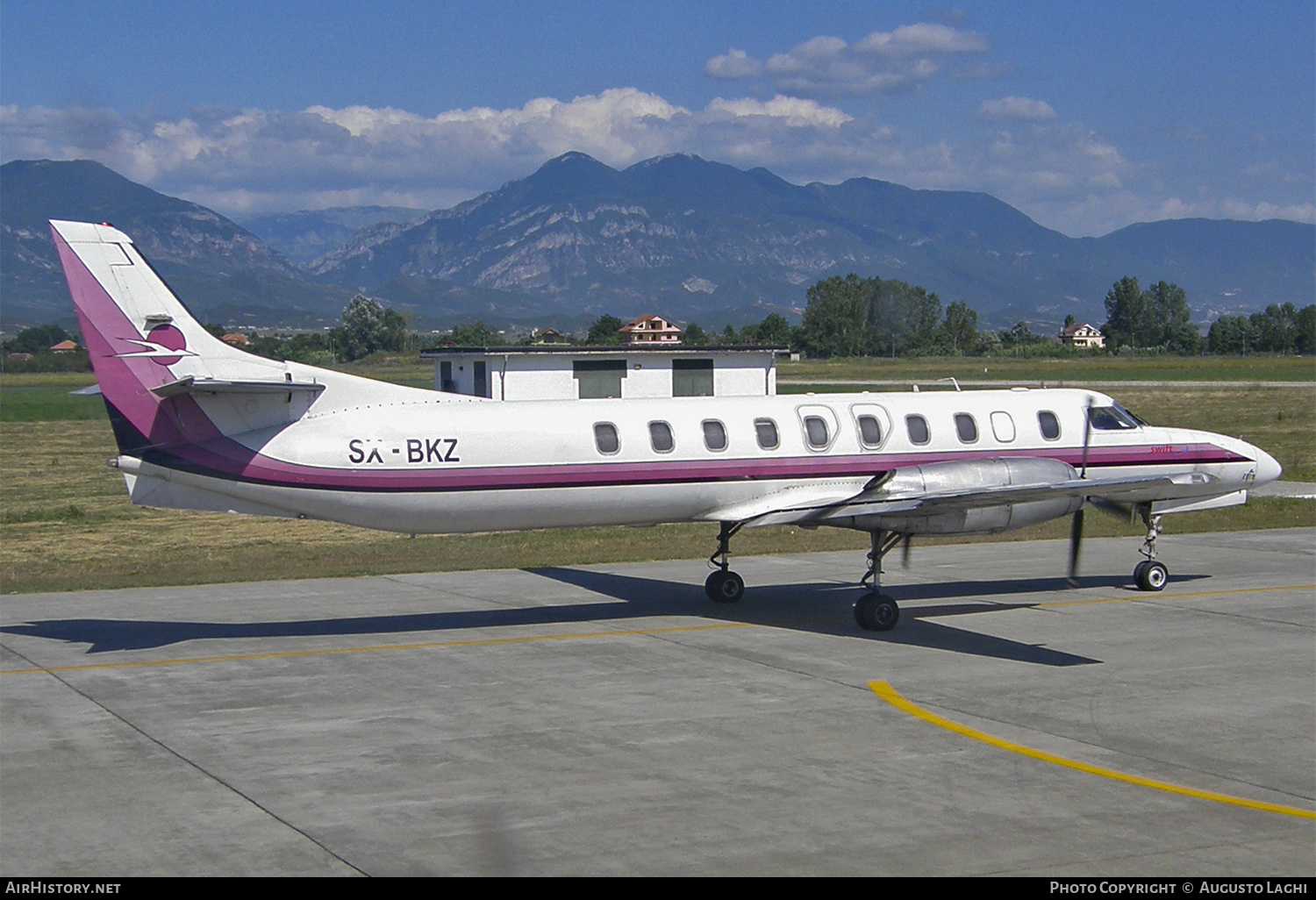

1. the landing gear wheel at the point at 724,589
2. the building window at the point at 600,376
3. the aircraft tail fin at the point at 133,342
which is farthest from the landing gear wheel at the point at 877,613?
the building window at the point at 600,376

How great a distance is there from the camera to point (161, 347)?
54.9ft

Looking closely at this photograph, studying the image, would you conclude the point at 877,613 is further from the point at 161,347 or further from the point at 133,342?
the point at 133,342

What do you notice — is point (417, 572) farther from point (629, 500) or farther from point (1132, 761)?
point (1132, 761)

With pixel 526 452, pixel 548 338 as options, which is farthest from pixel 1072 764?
pixel 548 338

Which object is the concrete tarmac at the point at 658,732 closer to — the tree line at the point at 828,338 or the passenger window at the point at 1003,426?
the passenger window at the point at 1003,426

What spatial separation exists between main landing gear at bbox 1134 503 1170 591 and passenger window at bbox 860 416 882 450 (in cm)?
482

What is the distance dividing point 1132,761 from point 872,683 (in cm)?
369

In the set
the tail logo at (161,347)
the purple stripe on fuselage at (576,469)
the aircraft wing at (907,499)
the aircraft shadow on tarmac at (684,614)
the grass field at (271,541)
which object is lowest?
the grass field at (271,541)

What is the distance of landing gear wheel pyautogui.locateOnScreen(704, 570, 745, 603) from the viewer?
66.6ft

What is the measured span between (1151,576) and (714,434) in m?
7.83

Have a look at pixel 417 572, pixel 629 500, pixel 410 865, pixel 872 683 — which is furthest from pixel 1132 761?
pixel 417 572

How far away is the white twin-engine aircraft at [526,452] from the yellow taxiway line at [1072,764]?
402 centimetres

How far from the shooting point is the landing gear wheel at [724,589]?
66.6 feet
